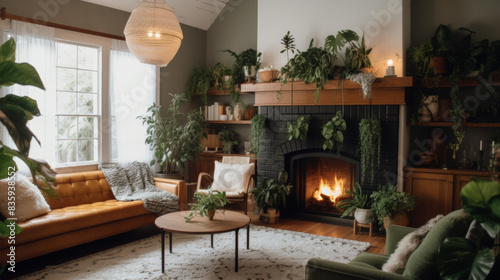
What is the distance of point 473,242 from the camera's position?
1.73 metres

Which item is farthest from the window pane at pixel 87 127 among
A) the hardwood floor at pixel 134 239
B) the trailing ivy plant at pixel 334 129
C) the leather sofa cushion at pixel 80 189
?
the trailing ivy plant at pixel 334 129

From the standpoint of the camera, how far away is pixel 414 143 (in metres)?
5.00

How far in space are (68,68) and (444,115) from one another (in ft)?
15.2

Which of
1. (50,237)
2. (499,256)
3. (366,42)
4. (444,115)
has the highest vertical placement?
(366,42)

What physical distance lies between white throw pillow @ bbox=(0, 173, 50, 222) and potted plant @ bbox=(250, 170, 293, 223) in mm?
2504

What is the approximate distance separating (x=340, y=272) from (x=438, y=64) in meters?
3.36

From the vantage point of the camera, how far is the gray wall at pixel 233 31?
6246 mm

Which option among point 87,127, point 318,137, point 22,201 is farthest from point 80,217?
point 318,137

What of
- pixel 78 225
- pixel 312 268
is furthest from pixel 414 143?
pixel 78 225

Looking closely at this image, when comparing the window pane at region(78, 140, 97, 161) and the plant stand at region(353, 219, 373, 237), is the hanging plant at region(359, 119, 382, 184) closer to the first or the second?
the plant stand at region(353, 219, 373, 237)

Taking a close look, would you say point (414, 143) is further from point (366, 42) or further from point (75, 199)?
point (75, 199)

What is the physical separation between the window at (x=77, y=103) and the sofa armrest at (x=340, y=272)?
3831 mm

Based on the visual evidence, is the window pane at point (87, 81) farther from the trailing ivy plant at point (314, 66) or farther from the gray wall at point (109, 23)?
the trailing ivy plant at point (314, 66)

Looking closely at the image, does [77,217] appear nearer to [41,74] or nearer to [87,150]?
[87,150]
